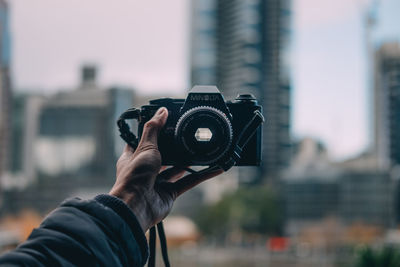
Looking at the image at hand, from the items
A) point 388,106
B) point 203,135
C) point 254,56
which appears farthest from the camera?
point 254,56

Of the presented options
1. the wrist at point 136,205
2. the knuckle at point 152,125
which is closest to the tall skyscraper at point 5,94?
the knuckle at point 152,125

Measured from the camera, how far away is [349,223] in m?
28.6

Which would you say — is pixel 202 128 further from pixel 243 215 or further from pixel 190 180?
pixel 243 215

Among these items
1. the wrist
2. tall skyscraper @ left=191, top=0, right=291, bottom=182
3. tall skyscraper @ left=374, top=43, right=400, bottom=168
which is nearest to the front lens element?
the wrist

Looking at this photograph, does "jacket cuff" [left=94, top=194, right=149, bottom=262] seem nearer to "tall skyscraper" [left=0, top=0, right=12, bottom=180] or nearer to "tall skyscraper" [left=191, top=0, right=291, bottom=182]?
"tall skyscraper" [left=0, top=0, right=12, bottom=180]

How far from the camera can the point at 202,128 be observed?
0.69 meters

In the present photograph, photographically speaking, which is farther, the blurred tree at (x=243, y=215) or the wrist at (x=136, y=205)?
the blurred tree at (x=243, y=215)

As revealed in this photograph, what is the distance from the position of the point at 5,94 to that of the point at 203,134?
39373 mm

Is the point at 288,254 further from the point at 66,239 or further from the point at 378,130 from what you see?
the point at 66,239

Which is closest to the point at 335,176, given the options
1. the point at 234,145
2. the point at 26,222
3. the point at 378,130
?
the point at 378,130

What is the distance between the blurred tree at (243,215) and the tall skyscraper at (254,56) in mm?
9111

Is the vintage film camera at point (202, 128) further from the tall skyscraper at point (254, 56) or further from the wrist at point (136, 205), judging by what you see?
the tall skyscraper at point (254, 56)

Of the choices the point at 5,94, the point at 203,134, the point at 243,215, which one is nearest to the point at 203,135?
the point at 203,134

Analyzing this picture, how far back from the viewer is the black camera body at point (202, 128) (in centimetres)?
67
